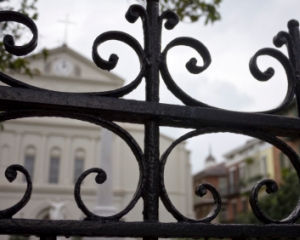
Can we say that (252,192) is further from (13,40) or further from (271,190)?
(13,40)

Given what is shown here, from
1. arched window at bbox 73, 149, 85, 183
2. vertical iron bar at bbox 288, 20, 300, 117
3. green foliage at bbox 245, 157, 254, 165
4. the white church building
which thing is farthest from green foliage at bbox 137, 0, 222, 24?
green foliage at bbox 245, 157, 254, 165

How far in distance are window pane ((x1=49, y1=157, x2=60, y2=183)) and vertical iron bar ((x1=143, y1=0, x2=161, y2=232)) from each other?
19808 millimetres

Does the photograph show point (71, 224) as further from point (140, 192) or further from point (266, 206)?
point (266, 206)

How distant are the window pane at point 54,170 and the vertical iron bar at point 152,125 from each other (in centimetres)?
1981

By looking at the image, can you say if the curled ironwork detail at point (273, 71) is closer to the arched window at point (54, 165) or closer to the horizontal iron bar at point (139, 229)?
the horizontal iron bar at point (139, 229)

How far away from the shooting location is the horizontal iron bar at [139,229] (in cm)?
75

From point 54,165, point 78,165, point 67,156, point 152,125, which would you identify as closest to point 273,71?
point 152,125

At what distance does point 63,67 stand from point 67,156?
534 cm

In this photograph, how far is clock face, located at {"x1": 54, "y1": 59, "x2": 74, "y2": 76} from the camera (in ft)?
71.5

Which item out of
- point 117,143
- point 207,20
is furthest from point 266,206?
point 117,143

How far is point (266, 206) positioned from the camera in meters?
9.50

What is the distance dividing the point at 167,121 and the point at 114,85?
20.7 meters

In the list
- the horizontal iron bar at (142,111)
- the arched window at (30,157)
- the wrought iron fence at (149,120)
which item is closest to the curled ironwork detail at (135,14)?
the wrought iron fence at (149,120)

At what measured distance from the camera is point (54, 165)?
20.2 meters
